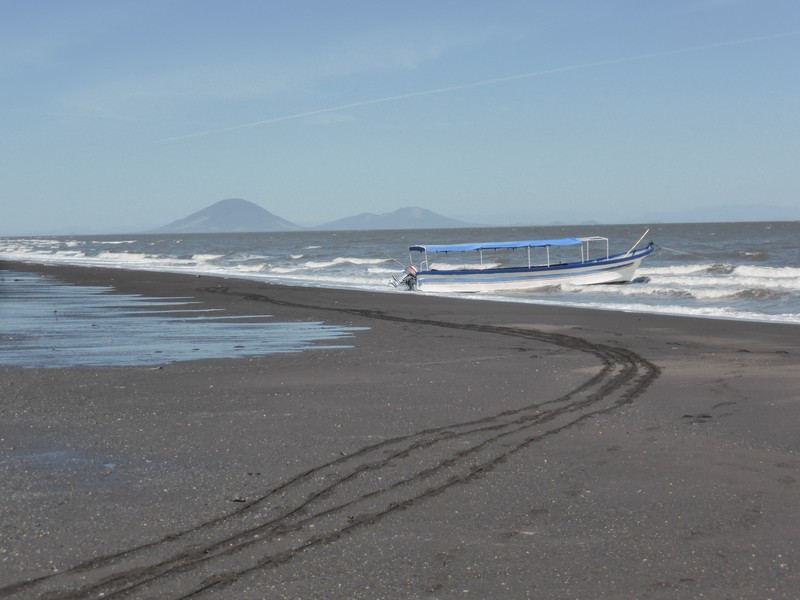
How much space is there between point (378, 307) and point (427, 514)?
18.0m

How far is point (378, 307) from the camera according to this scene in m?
23.3

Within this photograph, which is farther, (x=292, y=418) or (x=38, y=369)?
(x=38, y=369)

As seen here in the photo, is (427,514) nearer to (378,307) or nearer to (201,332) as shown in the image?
(201,332)

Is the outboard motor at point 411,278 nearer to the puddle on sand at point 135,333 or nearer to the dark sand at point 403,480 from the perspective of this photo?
the puddle on sand at point 135,333

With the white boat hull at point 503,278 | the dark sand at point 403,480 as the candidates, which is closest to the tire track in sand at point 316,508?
the dark sand at point 403,480

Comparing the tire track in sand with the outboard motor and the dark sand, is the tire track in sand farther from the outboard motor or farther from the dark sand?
the outboard motor

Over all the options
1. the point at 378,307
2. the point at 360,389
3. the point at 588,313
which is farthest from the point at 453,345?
the point at 378,307

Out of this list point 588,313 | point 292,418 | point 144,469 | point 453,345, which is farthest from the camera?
point 588,313

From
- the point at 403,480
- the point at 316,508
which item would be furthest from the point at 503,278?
the point at 316,508

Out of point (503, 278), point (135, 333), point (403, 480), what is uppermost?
point (135, 333)

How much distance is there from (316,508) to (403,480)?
2.70 ft

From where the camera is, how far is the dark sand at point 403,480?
4375mm

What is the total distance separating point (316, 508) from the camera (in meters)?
5.43

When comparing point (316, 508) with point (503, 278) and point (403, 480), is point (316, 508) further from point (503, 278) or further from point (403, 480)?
point (503, 278)
